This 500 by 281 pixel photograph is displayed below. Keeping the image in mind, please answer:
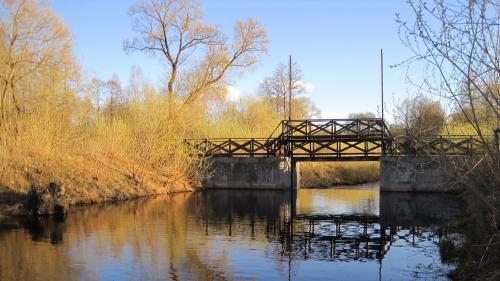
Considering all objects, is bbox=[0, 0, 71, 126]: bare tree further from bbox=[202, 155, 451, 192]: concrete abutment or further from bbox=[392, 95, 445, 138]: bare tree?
bbox=[392, 95, 445, 138]: bare tree

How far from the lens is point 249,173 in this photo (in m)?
27.8

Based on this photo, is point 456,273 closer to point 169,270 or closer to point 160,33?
point 169,270

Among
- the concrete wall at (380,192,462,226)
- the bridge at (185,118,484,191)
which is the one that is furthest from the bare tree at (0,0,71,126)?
the concrete wall at (380,192,462,226)

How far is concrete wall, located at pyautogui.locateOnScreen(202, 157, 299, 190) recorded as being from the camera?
27188mm

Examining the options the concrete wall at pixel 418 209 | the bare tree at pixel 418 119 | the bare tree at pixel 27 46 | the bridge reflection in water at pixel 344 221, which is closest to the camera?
the bare tree at pixel 418 119

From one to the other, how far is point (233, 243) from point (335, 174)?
2240cm

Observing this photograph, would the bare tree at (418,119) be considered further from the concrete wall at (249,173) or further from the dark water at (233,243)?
the concrete wall at (249,173)

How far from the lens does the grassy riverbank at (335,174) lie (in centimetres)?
3189

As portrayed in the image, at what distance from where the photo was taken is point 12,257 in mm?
10266

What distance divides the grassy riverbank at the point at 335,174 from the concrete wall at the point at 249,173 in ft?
12.0

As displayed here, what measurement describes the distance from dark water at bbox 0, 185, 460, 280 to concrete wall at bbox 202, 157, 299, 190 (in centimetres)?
748

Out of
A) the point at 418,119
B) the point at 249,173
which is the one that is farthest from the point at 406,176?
the point at 418,119

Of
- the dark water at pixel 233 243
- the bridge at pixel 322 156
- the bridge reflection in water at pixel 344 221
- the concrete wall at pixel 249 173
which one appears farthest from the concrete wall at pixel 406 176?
the dark water at pixel 233 243

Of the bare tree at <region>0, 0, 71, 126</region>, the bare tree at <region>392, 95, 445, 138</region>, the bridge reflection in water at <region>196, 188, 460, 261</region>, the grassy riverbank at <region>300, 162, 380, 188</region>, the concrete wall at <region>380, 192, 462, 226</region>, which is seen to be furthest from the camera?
the grassy riverbank at <region>300, 162, 380, 188</region>
